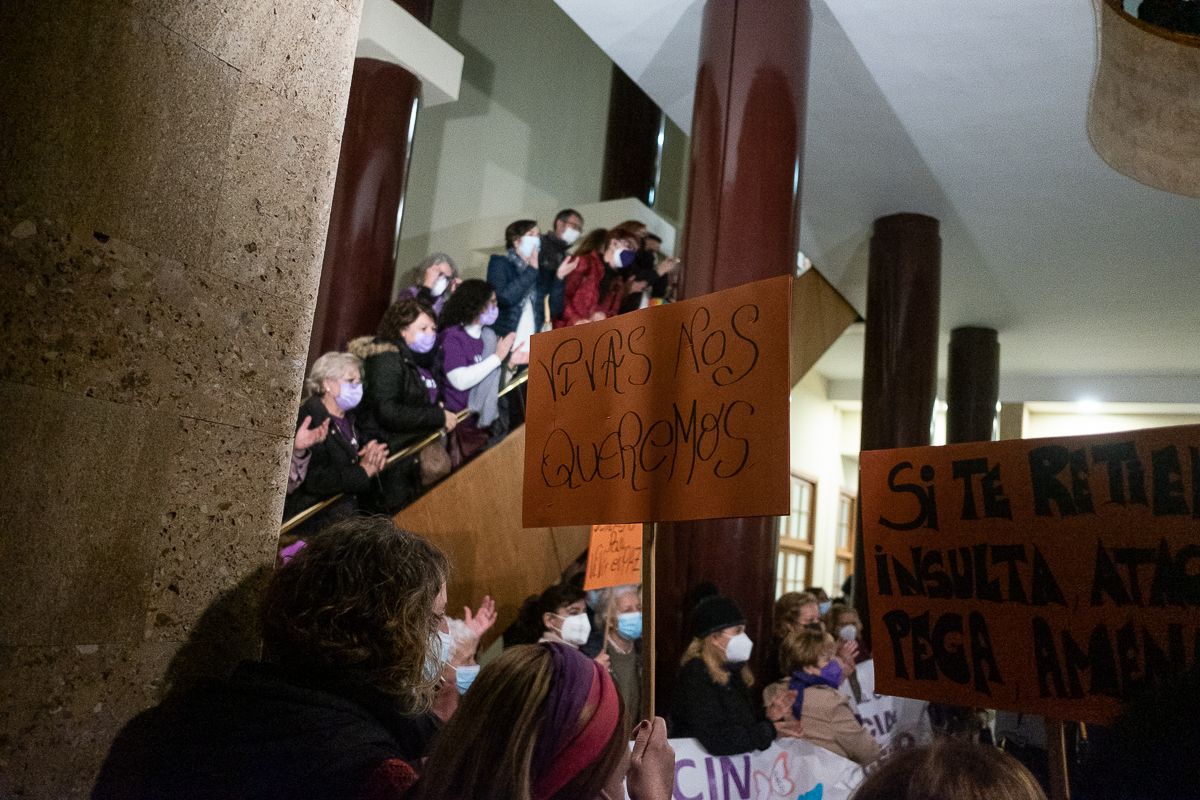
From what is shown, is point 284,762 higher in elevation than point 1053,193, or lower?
lower

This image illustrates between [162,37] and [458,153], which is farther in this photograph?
[458,153]

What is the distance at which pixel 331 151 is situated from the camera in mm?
1924

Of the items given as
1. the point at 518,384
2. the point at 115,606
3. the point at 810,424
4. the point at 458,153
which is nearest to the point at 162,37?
the point at 115,606

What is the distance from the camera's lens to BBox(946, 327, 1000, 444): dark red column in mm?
11023

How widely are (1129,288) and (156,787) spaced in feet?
32.4

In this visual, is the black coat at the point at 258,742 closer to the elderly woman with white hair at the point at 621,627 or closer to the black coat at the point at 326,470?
the black coat at the point at 326,470

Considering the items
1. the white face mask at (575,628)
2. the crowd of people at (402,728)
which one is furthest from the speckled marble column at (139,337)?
the white face mask at (575,628)

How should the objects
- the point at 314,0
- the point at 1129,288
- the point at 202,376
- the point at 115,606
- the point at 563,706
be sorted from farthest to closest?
1. the point at 1129,288
2. the point at 314,0
3. the point at 202,376
4. the point at 115,606
5. the point at 563,706

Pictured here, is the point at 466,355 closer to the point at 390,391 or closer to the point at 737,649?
the point at 390,391

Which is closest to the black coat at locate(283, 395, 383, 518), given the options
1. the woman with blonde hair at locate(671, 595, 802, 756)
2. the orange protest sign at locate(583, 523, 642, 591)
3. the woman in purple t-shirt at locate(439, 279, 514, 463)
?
the woman in purple t-shirt at locate(439, 279, 514, 463)

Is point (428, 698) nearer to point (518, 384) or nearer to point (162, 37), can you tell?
point (162, 37)

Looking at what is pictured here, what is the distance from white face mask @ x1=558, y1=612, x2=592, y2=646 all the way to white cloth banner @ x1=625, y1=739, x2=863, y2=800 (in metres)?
0.92

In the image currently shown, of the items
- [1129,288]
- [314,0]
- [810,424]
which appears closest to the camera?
[314,0]

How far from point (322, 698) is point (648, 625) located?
2.29 ft
